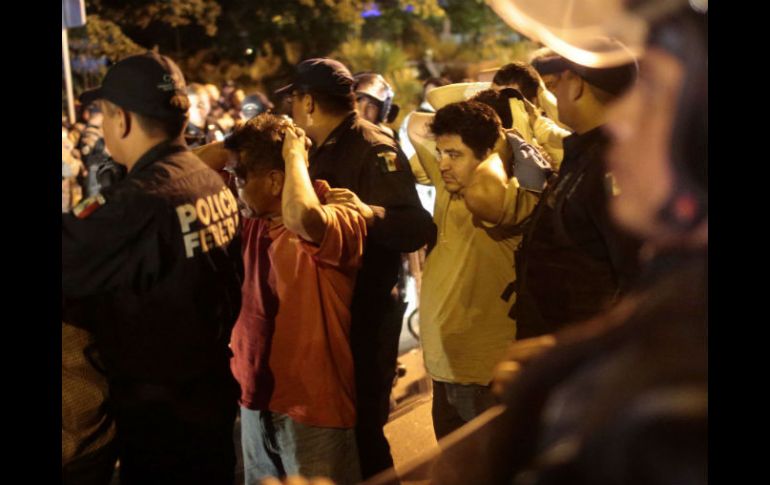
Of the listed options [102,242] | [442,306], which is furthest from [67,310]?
[442,306]

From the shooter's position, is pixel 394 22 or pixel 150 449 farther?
pixel 394 22

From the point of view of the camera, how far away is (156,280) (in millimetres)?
2551

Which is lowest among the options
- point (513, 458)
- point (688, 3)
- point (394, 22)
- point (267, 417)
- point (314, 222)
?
point (394, 22)

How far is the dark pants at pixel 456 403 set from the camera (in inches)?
132

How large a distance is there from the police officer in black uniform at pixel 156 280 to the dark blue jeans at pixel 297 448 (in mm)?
255

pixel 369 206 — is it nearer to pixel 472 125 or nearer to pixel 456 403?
pixel 472 125

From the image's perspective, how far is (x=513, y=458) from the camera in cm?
148

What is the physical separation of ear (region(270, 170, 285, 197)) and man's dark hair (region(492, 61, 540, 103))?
1923 mm

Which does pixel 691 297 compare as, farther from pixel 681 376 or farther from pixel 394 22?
pixel 394 22

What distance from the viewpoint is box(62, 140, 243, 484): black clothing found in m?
2.43

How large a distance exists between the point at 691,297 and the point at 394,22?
22.4 metres

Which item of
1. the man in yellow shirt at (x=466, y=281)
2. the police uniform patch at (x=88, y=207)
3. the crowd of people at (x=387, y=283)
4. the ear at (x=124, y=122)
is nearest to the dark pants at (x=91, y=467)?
the crowd of people at (x=387, y=283)

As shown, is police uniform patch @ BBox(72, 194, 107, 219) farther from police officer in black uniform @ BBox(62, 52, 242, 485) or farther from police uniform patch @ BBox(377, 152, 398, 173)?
police uniform patch @ BBox(377, 152, 398, 173)

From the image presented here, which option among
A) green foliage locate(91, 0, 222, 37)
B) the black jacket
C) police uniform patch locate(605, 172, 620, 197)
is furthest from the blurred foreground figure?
green foliage locate(91, 0, 222, 37)
